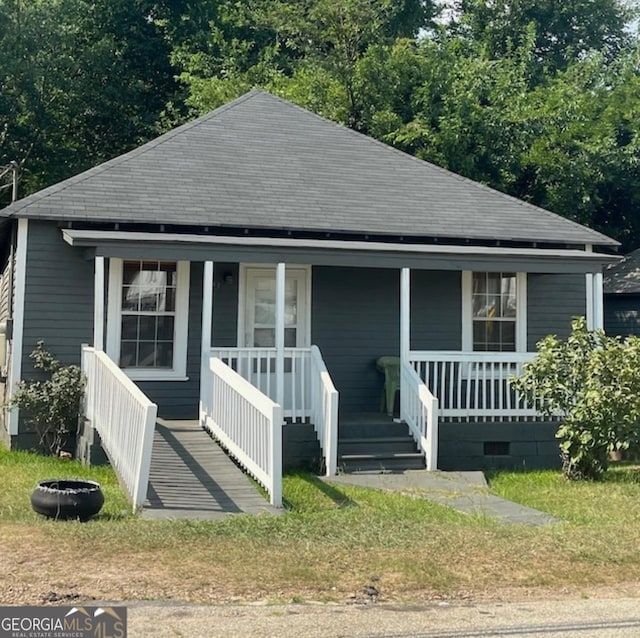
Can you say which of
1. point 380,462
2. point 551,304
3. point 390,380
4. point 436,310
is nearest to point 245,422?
point 380,462

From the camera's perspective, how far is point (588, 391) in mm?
10117

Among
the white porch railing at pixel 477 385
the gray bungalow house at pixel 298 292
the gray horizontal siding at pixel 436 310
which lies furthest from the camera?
the gray horizontal siding at pixel 436 310

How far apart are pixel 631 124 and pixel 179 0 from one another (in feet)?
50.7

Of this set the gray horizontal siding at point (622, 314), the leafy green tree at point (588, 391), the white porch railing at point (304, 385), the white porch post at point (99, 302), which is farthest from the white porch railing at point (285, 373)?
the gray horizontal siding at point (622, 314)

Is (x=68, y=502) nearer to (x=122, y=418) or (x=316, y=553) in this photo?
(x=122, y=418)

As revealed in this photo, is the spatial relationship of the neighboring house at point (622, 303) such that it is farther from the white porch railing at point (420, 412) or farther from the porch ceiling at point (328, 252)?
the white porch railing at point (420, 412)

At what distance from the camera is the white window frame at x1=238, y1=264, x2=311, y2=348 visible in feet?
41.2

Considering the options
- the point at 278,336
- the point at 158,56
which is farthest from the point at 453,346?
the point at 158,56

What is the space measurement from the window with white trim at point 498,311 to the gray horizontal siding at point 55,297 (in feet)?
20.3

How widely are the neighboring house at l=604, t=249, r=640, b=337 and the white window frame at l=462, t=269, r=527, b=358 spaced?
17.9ft

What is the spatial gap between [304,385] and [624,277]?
11.0m

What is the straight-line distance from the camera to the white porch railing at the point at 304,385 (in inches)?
407

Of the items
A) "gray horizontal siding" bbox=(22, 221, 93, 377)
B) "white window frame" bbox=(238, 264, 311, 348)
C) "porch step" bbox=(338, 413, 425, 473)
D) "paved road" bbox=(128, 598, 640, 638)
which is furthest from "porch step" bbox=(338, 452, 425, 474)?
"paved road" bbox=(128, 598, 640, 638)

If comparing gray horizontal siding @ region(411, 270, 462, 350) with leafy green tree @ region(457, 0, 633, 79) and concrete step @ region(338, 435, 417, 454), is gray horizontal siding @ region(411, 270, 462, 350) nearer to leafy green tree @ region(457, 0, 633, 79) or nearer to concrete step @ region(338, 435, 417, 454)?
concrete step @ region(338, 435, 417, 454)
